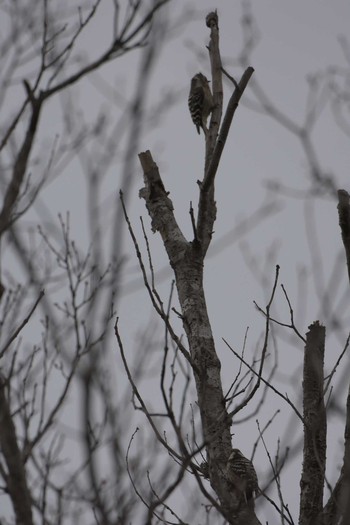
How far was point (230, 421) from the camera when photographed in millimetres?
2473

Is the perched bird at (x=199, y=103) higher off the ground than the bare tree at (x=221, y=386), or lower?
higher

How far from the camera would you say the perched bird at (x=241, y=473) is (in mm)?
2391

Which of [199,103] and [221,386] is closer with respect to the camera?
[221,386]

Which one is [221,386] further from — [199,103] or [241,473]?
[199,103]

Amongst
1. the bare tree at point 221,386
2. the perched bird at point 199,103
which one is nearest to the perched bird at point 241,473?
the bare tree at point 221,386

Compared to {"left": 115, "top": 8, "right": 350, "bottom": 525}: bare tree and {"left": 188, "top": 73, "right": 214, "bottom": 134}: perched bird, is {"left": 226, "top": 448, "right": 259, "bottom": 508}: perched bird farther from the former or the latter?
{"left": 188, "top": 73, "right": 214, "bottom": 134}: perched bird

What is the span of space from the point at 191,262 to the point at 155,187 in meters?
0.47

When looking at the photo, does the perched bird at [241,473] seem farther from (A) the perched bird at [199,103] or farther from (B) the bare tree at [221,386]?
(A) the perched bird at [199,103]

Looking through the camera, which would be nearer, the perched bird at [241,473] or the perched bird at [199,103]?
the perched bird at [241,473]

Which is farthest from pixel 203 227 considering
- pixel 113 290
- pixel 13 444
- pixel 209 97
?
pixel 209 97

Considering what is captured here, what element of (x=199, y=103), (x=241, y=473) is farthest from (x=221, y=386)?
(x=199, y=103)

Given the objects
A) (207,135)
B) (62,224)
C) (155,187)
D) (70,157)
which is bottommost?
(155,187)

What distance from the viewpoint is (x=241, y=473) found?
7.98 feet

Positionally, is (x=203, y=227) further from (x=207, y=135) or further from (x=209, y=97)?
(x=209, y=97)
